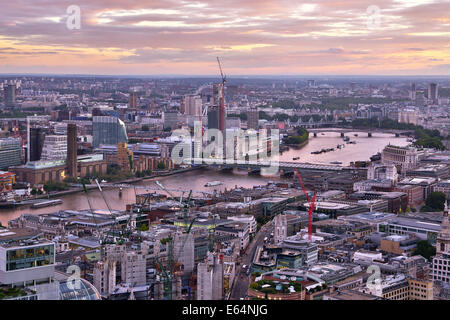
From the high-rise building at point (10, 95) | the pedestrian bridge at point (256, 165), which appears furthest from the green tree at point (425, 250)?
the high-rise building at point (10, 95)

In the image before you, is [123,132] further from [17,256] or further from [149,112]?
[17,256]

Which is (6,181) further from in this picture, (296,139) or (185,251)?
(296,139)

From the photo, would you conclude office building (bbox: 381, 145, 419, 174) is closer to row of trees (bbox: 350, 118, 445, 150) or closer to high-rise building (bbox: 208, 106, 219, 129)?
row of trees (bbox: 350, 118, 445, 150)

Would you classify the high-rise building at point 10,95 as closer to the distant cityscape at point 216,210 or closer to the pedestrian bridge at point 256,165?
the distant cityscape at point 216,210

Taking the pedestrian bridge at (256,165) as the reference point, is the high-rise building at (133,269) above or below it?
above

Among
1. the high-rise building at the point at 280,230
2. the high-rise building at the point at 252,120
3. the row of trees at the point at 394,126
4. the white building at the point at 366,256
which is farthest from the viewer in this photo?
the high-rise building at the point at 252,120

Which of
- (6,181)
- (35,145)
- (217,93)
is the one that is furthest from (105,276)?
(217,93)

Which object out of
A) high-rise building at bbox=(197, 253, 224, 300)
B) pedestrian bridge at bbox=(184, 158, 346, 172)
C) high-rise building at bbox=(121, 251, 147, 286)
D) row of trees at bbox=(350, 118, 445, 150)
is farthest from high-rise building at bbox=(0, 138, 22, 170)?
row of trees at bbox=(350, 118, 445, 150)
